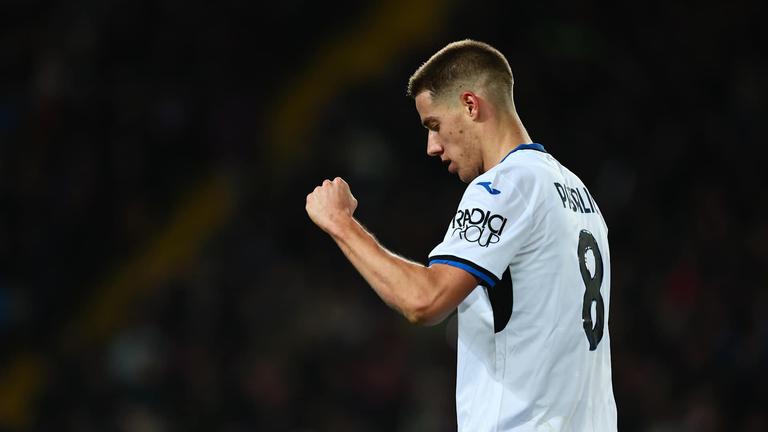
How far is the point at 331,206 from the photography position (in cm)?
360

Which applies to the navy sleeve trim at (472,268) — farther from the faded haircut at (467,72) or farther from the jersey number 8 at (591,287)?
the faded haircut at (467,72)

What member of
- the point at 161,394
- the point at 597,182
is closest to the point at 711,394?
the point at 597,182

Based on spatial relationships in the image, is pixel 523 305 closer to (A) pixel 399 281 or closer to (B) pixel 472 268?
(B) pixel 472 268

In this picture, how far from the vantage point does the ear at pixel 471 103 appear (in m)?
3.72

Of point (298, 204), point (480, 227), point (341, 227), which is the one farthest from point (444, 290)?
point (298, 204)

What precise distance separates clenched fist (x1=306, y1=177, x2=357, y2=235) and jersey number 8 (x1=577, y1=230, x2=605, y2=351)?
2.28 ft

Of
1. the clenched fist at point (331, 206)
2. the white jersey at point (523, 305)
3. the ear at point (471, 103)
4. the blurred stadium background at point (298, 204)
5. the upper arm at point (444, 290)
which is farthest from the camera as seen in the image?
the blurred stadium background at point (298, 204)

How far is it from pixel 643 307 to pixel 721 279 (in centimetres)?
62

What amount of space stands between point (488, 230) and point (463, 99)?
1.68ft

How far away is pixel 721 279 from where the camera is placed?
359 inches

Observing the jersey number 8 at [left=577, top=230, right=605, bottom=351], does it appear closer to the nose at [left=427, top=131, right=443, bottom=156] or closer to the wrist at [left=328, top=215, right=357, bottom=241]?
the nose at [left=427, top=131, right=443, bottom=156]

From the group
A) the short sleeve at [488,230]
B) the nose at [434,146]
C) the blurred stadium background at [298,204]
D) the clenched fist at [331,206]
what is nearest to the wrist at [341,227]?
the clenched fist at [331,206]

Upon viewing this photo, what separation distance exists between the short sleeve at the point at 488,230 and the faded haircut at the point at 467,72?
0.38 meters

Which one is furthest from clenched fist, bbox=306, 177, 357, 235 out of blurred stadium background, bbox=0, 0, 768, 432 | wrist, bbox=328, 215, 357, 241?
blurred stadium background, bbox=0, 0, 768, 432
